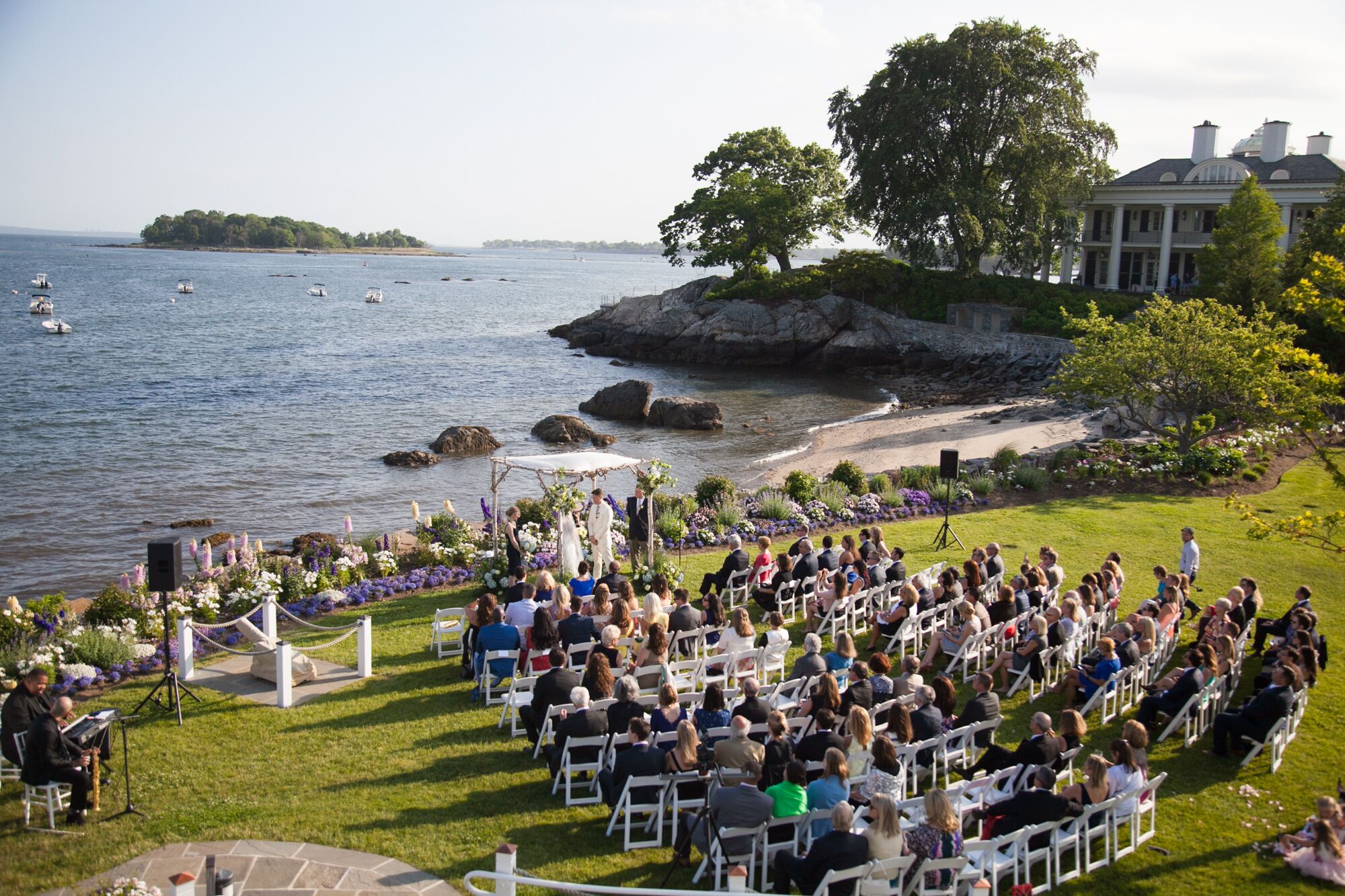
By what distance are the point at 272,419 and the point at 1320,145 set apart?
60226 millimetres

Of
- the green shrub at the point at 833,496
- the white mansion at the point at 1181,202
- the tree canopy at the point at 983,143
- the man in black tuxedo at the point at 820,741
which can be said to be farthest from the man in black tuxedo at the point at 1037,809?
the white mansion at the point at 1181,202

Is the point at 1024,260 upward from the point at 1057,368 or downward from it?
upward

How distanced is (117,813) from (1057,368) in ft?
160

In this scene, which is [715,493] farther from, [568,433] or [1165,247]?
[1165,247]

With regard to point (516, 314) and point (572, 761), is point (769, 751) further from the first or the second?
point (516, 314)

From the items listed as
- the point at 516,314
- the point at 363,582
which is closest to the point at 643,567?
the point at 363,582

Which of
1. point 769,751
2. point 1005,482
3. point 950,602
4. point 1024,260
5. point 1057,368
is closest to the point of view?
point 769,751

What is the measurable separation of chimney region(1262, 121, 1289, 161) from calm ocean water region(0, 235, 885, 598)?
28.5 meters

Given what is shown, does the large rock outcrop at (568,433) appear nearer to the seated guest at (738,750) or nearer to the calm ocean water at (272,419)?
→ the calm ocean water at (272,419)

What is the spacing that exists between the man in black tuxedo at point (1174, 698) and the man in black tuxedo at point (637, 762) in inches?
226

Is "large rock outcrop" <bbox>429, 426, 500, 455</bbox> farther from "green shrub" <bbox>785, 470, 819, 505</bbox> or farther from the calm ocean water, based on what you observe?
"green shrub" <bbox>785, 470, 819, 505</bbox>

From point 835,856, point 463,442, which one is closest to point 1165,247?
point 463,442

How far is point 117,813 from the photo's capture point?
953 centimetres

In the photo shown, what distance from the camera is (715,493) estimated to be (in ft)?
74.9
